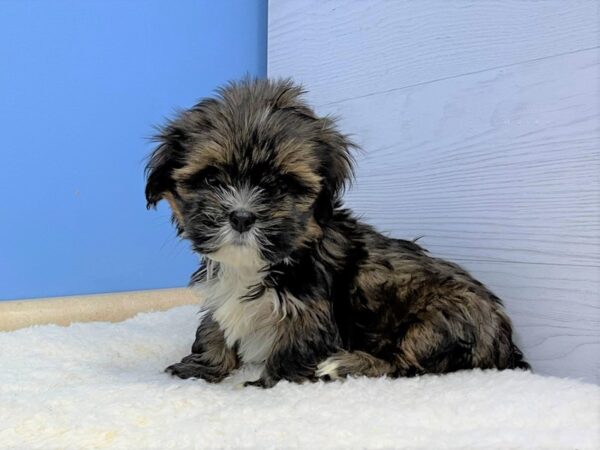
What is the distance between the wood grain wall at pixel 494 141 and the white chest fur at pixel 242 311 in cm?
70

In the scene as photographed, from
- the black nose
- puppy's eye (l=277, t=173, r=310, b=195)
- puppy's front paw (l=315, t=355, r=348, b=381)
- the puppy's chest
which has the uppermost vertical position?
puppy's eye (l=277, t=173, r=310, b=195)

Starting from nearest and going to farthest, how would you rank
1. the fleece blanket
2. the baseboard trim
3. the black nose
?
the fleece blanket
the black nose
the baseboard trim

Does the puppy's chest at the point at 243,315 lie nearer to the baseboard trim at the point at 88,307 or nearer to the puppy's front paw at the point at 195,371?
the puppy's front paw at the point at 195,371

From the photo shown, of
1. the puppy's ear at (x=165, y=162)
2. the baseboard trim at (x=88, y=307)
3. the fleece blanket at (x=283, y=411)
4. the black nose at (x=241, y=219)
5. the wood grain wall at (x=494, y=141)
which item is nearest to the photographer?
the fleece blanket at (x=283, y=411)

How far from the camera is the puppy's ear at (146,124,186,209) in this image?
147 centimetres

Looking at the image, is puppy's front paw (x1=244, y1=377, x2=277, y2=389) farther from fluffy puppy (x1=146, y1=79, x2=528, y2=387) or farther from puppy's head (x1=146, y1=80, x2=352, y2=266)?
puppy's head (x1=146, y1=80, x2=352, y2=266)

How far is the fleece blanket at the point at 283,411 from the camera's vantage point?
3.55ft

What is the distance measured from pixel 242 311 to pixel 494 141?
89cm

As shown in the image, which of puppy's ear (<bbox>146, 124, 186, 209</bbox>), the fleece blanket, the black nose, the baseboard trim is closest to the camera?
the fleece blanket

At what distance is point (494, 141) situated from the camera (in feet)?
5.95

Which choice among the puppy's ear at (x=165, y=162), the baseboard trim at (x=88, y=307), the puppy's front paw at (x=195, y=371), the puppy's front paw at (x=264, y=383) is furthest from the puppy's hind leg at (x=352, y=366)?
the baseboard trim at (x=88, y=307)

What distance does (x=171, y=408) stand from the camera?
124cm

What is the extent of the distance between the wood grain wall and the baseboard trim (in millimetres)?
845

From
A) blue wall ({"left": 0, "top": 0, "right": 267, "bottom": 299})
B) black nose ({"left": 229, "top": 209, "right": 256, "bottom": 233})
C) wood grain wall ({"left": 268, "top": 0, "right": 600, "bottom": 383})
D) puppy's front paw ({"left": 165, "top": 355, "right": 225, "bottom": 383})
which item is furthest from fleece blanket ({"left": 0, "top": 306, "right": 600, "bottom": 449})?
blue wall ({"left": 0, "top": 0, "right": 267, "bottom": 299})
